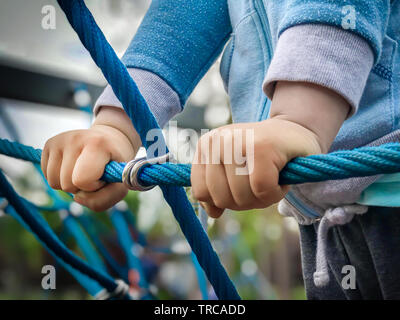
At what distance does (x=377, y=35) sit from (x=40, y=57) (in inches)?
36.2

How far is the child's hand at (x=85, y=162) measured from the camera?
0.32 metres

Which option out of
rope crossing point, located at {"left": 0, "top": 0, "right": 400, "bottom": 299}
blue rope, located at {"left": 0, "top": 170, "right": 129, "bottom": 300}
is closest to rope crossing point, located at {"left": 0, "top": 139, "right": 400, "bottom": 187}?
rope crossing point, located at {"left": 0, "top": 0, "right": 400, "bottom": 299}

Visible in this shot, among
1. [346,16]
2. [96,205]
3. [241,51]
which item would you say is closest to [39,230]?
[96,205]

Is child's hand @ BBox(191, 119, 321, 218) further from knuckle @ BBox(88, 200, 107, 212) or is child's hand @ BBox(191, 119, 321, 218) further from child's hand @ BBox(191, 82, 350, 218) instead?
knuckle @ BBox(88, 200, 107, 212)

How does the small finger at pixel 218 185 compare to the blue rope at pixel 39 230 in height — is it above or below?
below

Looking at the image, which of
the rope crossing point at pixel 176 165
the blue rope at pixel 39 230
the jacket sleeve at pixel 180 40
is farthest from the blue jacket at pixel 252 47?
the blue rope at pixel 39 230

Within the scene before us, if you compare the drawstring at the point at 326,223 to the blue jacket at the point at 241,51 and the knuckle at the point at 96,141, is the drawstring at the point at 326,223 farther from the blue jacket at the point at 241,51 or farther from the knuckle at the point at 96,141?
the knuckle at the point at 96,141

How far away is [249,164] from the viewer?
248 mm

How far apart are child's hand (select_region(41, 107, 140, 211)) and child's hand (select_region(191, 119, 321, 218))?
10cm

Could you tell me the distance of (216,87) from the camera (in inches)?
55.2

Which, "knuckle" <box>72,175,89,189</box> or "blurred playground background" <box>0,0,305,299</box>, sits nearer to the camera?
"knuckle" <box>72,175,89,189</box>

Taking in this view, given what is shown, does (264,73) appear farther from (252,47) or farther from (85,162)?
(85,162)

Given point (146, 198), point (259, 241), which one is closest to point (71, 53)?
point (146, 198)

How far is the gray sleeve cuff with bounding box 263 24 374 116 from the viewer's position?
282 mm
